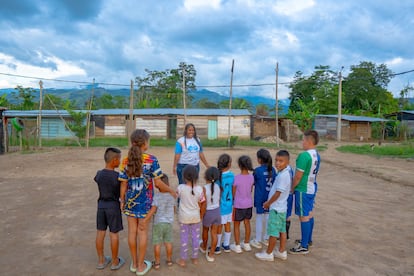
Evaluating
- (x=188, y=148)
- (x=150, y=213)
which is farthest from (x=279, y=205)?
(x=188, y=148)

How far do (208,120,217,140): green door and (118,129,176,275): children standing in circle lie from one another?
2181cm

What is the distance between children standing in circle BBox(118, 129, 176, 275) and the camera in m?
2.86

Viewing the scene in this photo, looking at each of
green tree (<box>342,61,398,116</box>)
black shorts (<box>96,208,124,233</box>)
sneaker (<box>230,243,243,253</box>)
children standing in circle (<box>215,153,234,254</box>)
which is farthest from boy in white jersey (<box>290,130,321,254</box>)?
green tree (<box>342,61,398,116</box>)

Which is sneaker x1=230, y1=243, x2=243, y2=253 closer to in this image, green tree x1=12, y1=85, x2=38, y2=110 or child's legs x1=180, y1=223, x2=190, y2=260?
child's legs x1=180, y1=223, x2=190, y2=260

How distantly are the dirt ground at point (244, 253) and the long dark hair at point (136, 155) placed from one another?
1.07 meters

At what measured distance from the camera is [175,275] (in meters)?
2.94

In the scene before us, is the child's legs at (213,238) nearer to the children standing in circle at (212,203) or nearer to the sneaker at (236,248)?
the children standing in circle at (212,203)

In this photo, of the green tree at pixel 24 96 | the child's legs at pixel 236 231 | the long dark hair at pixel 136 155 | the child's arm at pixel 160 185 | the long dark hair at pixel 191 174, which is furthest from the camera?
the green tree at pixel 24 96

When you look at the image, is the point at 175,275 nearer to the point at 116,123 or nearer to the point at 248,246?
the point at 248,246

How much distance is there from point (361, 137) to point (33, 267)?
29.8 metres

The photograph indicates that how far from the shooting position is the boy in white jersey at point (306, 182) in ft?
10.9

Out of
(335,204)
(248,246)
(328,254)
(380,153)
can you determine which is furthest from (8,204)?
(380,153)

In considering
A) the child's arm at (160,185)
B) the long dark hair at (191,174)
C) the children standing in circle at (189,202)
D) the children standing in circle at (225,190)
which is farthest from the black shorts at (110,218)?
the children standing in circle at (225,190)

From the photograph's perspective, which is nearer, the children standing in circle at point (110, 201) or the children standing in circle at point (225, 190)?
the children standing in circle at point (110, 201)
